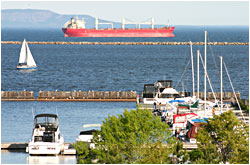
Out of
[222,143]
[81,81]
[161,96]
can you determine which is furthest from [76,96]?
[222,143]

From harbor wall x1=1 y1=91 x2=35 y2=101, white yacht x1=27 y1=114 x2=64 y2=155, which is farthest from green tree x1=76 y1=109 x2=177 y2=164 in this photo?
harbor wall x1=1 y1=91 x2=35 y2=101

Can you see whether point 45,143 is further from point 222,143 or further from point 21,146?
point 222,143

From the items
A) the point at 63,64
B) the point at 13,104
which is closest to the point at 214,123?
the point at 13,104

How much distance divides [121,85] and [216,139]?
41.8 meters

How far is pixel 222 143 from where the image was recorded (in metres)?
20.9

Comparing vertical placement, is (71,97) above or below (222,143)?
above

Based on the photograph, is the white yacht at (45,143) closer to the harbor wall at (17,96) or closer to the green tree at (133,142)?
the green tree at (133,142)

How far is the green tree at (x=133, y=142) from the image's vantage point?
19453 millimetres

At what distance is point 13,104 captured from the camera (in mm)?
44281

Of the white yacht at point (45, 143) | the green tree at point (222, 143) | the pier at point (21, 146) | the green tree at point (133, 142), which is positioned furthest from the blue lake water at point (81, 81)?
the green tree at point (222, 143)

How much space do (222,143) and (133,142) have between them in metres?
3.19

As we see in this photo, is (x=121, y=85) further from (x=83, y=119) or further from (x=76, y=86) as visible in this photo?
(x=83, y=119)

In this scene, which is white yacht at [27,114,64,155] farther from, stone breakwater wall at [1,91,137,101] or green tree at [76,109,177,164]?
stone breakwater wall at [1,91,137,101]

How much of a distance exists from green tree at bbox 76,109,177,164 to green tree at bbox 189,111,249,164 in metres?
1.03
